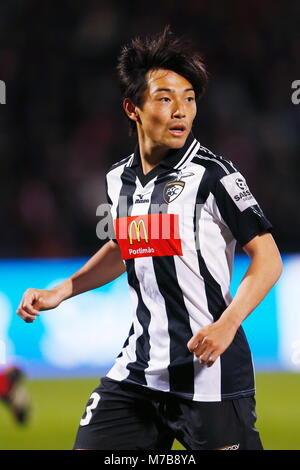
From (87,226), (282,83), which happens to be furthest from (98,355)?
(282,83)

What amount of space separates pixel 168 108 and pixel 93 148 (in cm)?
822

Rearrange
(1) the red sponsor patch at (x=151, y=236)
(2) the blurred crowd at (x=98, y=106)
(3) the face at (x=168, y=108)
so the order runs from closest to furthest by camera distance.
→ (1) the red sponsor patch at (x=151, y=236)
(3) the face at (x=168, y=108)
(2) the blurred crowd at (x=98, y=106)

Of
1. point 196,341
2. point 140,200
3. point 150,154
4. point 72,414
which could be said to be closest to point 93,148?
point 72,414

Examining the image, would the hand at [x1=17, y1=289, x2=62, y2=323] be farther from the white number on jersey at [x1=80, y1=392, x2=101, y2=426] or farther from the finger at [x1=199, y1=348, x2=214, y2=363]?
the finger at [x1=199, y1=348, x2=214, y2=363]

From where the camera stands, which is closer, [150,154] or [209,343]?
[209,343]

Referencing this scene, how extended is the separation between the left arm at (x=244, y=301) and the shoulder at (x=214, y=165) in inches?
10.9

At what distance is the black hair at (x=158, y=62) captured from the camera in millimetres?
3770

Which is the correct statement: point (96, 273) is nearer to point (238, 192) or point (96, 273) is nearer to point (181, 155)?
point (181, 155)

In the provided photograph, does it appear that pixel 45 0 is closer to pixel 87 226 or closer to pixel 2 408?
pixel 87 226

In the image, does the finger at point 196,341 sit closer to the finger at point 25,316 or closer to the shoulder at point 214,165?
the shoulder at point 214,165

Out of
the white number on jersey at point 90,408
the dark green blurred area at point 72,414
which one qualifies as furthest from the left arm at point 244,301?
the dark green blurred area at point 72,414

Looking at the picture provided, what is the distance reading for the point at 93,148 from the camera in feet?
39.0

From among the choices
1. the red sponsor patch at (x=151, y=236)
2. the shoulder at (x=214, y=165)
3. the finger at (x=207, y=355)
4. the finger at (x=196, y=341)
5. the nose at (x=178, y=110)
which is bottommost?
the finger at (x=207, y=355)
